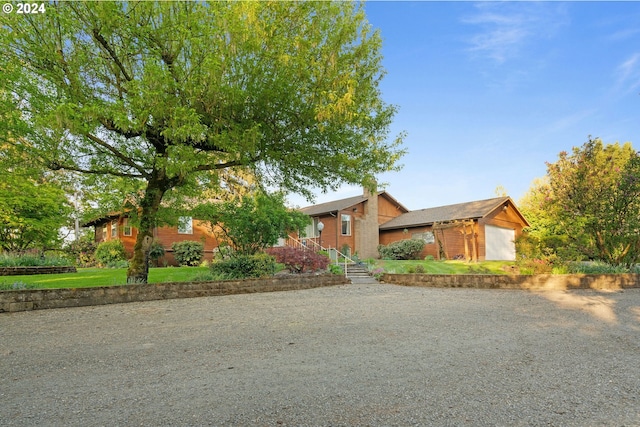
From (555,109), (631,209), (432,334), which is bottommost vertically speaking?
(432,334)

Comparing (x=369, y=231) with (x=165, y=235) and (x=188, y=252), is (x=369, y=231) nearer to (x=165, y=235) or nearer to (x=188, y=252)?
(x=188, y=252)

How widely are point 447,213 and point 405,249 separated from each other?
4548mm

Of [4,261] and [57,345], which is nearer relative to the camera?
[57,345]

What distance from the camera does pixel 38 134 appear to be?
8.96m

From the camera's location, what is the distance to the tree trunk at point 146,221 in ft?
36.6

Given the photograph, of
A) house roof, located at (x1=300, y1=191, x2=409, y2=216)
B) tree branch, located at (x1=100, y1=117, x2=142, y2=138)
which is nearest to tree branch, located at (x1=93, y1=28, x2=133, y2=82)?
tree branch, located at (x1=100, y1=117, x2=142, y2=138)

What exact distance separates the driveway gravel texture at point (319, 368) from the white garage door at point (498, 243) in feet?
57.7

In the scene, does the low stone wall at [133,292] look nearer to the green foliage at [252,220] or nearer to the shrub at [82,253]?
the green foliage at [252,220]

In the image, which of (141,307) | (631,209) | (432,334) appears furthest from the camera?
(631,209)

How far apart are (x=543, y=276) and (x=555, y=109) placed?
907cm

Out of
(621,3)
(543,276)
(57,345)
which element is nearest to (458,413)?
(57,345)

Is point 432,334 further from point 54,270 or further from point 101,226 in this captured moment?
point 101,226

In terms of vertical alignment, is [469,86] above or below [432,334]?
above

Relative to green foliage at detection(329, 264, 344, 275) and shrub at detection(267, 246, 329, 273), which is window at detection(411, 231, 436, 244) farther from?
shrub at detection(267, 246, 329, 273)
